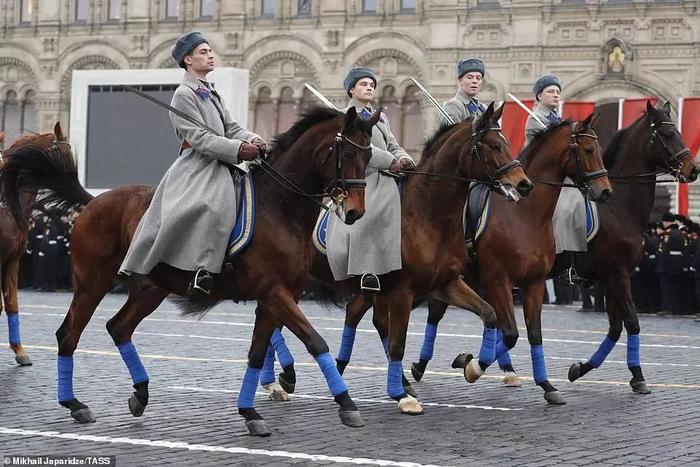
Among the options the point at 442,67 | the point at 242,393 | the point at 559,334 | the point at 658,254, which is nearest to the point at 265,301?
the point at 242,393

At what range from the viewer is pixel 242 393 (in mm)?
8141

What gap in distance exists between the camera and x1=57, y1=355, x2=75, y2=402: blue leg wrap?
28.0 ft

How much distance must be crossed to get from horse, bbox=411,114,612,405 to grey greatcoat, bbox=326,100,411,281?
1243 millimetres

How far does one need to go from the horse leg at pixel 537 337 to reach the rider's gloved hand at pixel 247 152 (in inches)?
119

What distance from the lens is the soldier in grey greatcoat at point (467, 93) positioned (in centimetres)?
1073

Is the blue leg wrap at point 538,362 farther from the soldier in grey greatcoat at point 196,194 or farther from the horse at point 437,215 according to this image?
the soldier in grey greatcoat at point 196,194

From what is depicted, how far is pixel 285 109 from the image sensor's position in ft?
146

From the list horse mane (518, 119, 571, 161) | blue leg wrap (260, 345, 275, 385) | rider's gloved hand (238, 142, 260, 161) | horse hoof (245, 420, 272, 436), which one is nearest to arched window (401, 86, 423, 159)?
horse mane (518, 119, 571, 161)

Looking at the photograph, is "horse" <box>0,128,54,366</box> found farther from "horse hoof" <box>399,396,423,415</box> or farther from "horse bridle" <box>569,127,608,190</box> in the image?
"horse bridle" <box>569,127,608,190</box>

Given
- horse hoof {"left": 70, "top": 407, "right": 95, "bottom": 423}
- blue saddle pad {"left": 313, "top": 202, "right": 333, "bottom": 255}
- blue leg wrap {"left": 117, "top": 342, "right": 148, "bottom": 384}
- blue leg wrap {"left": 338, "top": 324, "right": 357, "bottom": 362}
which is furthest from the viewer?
blue leg wrap {"left": 338, "top": 324, "right": 357, "bottom": 362}

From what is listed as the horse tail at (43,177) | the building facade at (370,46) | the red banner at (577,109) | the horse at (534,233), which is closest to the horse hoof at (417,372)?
the horse at (534,233)

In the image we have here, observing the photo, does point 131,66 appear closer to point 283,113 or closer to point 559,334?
point 283,113

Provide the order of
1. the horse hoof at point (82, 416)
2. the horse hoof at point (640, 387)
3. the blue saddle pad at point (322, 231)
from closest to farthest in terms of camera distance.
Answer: the horse hoof at point (82, 416) → the blue saddle pad at point (322, 231) → the horse hoof at point (640, 387)

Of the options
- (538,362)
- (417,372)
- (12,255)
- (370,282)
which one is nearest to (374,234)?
(370,282)
